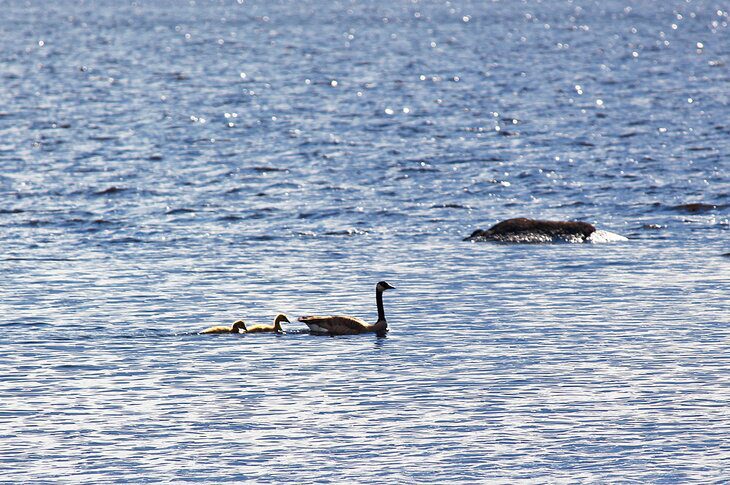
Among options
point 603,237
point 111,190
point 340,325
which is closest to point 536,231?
point 603,237

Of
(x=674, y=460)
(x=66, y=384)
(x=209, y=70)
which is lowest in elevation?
(x=674, y=460)

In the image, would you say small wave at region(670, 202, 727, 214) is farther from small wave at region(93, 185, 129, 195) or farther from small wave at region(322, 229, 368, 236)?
small wave at region(93, 185, 129, 195)

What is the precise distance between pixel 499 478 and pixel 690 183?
32.4 m

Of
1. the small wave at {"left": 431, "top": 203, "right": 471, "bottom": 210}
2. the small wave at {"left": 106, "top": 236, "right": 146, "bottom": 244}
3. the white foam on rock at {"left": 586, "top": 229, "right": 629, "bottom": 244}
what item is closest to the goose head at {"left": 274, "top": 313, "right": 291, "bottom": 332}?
the small wave at {"left": 106, "top": 236, "right": 146, "bottom": 244}

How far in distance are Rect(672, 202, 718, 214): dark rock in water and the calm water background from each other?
509 mm

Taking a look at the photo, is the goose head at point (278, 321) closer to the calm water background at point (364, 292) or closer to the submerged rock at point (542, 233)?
the calm water background at point (364, 292)

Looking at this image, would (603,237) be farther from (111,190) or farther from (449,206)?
(111,190)

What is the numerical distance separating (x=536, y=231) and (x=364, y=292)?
8.19m

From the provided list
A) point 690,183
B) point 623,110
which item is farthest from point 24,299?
point 623,110

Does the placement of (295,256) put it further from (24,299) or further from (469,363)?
(469,363)

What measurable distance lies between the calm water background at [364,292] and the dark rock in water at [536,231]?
29.0 inches

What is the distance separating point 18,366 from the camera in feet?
81.5

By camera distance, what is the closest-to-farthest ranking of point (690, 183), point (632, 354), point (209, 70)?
point (632, 354) → point (690, 183) → point (209, 70)

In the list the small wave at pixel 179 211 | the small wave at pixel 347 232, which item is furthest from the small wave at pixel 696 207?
the small wave at pixel 179 211
